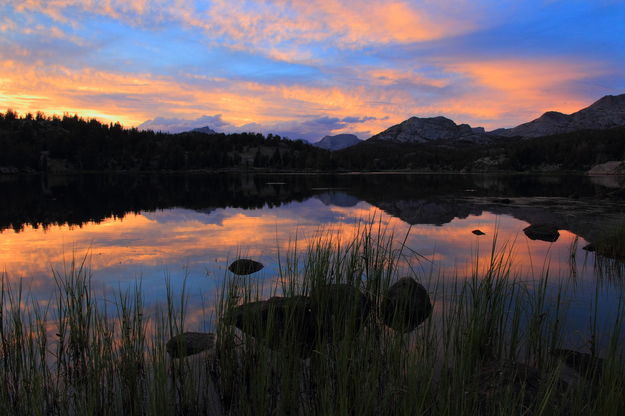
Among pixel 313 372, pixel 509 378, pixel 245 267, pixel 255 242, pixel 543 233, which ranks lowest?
pixel 255 242

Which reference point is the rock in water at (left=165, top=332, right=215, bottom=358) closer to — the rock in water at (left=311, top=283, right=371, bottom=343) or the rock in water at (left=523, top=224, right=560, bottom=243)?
the rock in water at (left=311, top=283, right=371, bottom=343)

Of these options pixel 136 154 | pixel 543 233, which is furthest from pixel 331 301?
pixel 136 154

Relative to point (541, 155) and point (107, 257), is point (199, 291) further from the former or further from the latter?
point (541, 155)

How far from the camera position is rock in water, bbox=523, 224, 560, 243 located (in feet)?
70.3

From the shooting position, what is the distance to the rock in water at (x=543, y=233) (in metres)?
21.4

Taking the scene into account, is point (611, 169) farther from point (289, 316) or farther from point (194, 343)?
point (194, 343)

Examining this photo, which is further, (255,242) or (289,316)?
(255,242)

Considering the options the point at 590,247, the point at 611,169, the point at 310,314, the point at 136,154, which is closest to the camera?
the point at 310,314

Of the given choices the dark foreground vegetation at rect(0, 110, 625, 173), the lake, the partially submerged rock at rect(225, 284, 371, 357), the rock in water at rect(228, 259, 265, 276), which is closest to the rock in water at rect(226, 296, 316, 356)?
the partially submerged rock at rect(225, 284, 371, 357)

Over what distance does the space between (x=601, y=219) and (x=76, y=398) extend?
31945mm

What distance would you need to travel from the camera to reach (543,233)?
71.6 ft

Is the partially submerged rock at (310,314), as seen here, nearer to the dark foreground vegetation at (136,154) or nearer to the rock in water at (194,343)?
the rock in water at (194,343)

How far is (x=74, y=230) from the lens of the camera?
2530cm

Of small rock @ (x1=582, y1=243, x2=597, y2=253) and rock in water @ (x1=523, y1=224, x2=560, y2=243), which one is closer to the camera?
small rock @ (x1=582, y1=243, x2=597, y2=253)
